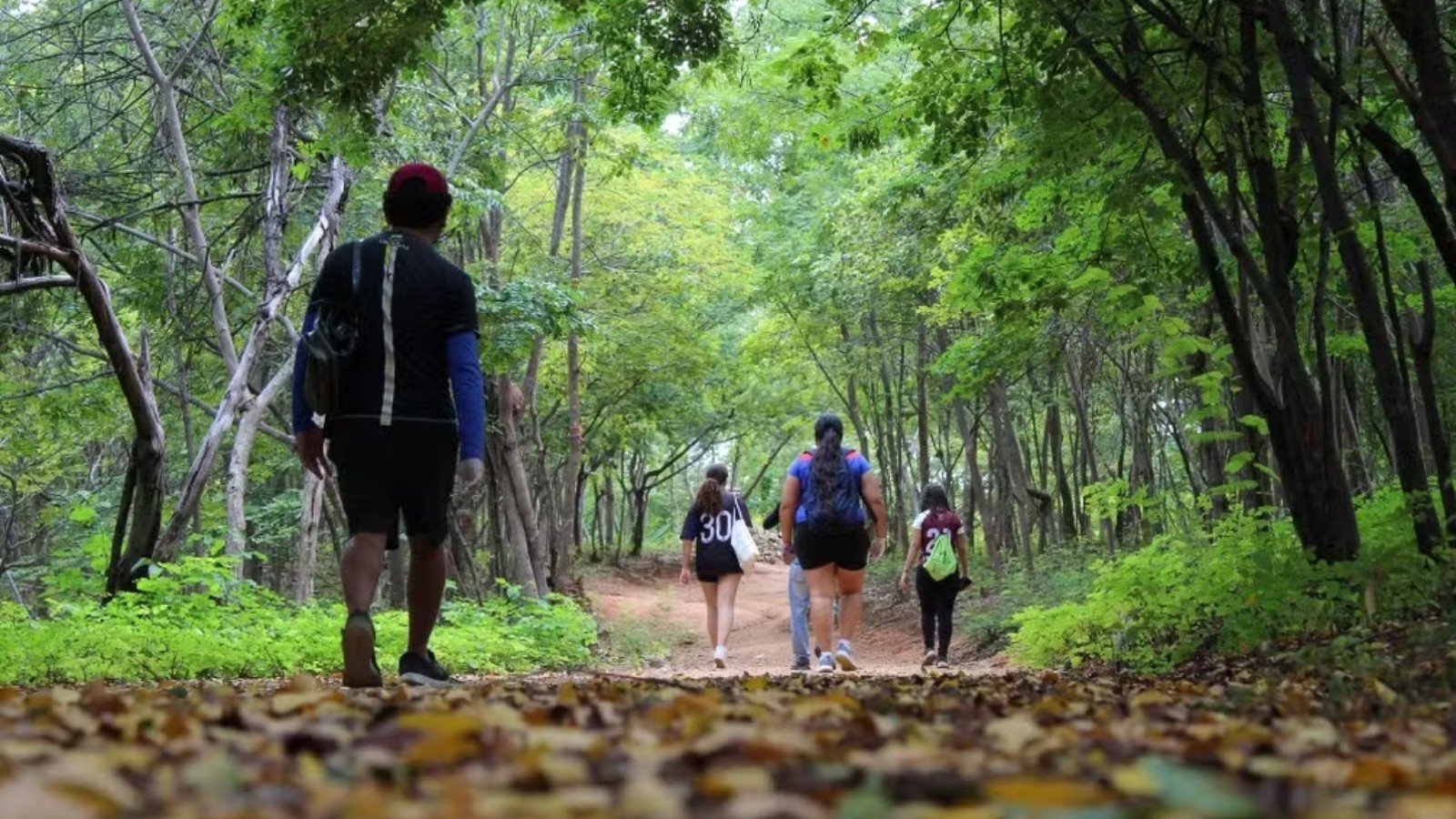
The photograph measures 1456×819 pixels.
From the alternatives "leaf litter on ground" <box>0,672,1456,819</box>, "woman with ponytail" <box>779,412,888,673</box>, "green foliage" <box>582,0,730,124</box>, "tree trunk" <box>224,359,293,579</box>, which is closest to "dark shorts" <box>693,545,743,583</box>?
"woman with ponytail" <box>779,412,888,673</box>

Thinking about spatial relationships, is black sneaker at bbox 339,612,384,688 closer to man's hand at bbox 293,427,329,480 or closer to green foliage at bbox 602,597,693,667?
man's hand at bbox 293,427,329,480

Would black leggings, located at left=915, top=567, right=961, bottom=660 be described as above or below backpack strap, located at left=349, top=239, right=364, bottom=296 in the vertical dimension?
below

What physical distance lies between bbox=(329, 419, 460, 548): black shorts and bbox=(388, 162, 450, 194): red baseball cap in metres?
0.99

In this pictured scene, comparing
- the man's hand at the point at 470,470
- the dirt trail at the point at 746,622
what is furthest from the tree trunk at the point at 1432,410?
the dirt trail at the point at 746,622

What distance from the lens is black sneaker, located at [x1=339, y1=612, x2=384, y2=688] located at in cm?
484

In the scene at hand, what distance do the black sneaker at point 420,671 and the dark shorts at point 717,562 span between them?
17.7 feet

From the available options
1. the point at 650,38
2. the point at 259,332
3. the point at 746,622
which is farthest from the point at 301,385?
the point at 746,622

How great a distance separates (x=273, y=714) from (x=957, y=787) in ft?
5.40

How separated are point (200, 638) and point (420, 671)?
3.19m

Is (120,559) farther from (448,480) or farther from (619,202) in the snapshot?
(619,202)

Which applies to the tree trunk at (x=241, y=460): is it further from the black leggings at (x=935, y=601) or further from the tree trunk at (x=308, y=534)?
the black leggings at (x=935, y=601)

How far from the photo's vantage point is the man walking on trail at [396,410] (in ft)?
16.0

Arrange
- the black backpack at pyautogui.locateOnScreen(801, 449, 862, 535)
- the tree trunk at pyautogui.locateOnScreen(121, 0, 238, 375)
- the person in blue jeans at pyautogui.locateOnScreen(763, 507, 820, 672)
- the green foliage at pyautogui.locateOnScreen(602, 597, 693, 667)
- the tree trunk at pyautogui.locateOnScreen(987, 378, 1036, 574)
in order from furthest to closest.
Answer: the tree trunk at pyautogui.locateOnScreen(987, 378, 1036, 574), the green foliage at pyautogui.locateOnScreen(602, 597, 693, 667), the tree trunk at pyautogui.locateOnScreen(121, 0, 238, 375), the person in blue jeans at pyautogui.locateOnScreen(763, 507, 820, 672), the black backpack at pyautogui.locateOnScreen(801, 449, 862, 535)

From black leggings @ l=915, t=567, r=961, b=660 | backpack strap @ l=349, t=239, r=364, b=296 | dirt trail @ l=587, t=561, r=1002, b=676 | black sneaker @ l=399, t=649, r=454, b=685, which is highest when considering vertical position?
backpack strap @ l=349, t=239, r=364, b=296
